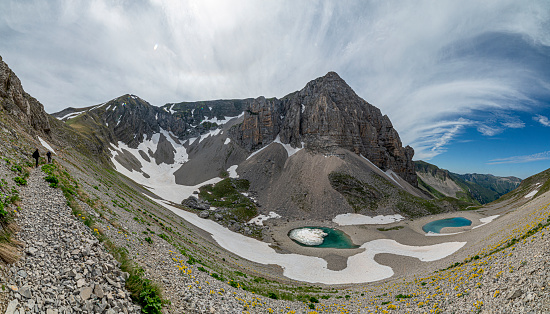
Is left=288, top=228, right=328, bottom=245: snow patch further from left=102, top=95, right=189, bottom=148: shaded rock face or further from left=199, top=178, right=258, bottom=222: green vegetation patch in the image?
left=102, top=95, right=189, bottom=148: shaded rock face

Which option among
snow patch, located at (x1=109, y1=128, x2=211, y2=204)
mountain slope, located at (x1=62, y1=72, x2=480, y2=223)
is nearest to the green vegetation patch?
mountain slope, located at (x1=62, y1=72, x2=480, y2=223)

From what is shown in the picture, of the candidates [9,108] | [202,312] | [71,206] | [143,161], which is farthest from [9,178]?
[143,161]

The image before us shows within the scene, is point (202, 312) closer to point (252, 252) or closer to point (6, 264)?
point (6, 264)

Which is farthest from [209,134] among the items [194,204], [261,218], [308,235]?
[308,235]

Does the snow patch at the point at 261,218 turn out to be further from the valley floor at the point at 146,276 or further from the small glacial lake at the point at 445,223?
the valley floor at the point at 146,276

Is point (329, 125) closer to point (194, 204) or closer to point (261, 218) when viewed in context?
point (261, 218)

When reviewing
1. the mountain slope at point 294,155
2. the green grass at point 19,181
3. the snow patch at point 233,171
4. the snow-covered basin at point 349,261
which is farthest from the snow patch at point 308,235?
the snow patch at point 233,171
